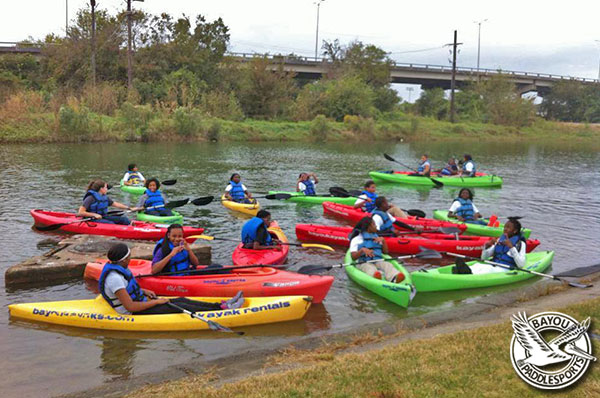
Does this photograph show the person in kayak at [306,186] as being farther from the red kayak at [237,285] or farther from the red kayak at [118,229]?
the red kayak at [237,285]

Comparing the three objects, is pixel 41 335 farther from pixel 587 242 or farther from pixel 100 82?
pixel 100 82

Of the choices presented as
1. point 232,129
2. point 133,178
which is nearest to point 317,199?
point 133,178

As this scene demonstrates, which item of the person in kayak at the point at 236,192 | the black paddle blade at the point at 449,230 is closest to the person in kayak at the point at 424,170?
the person in kayak at the point at 236,192

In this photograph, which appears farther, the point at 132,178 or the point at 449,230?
the point at 132,178

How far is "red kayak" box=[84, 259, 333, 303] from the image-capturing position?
7.94 m

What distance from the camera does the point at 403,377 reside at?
486 cm

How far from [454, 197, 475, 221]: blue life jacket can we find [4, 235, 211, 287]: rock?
19.5ft

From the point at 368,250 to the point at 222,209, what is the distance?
25.2 ft

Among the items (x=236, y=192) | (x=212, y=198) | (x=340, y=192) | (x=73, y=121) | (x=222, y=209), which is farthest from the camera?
(x=73, y=121)

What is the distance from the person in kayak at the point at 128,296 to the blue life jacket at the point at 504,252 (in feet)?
15.4

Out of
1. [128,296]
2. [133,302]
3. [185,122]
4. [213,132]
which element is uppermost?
[185,122]

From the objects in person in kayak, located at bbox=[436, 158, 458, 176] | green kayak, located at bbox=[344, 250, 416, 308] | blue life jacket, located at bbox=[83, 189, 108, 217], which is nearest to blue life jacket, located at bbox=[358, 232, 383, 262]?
green kayak, located at bbox=[344, 250, 416, 308]

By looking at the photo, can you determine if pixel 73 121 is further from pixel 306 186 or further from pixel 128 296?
pixel 128 296

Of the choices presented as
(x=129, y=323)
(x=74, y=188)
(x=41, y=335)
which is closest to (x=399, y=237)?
(x=129, y=323)
